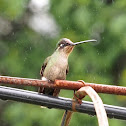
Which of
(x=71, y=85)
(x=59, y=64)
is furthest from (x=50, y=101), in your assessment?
(x=59, y=64)

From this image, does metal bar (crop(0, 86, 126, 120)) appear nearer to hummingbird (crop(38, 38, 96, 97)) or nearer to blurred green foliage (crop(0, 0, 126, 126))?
hummingbird (crop(38, 38, 96, 97))

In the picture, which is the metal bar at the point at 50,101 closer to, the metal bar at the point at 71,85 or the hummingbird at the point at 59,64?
the metal bar at the point at 71,85

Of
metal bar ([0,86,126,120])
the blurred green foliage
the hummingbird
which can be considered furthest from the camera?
the blurred green foliage

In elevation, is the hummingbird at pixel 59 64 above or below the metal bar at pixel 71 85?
above

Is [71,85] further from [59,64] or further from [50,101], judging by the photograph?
[59,64]

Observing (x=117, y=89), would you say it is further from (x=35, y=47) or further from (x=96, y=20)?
(x=35, y=47)

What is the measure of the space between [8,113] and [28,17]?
1648 mm

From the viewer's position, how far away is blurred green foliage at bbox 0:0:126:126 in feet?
20.6

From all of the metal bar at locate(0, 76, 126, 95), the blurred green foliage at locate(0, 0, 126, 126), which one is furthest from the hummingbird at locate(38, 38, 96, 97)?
the blurred green foliage at locate(0, 0, 126, 126)

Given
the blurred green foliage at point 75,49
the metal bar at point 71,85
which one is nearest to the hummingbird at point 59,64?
the metal bar at point 71,85

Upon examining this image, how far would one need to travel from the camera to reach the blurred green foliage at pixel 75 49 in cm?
627

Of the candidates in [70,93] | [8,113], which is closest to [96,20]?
[70,93]

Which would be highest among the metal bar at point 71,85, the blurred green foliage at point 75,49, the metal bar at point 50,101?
the blurred green foliage at point 75,49

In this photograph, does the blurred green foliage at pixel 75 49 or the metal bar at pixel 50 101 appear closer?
the metal bar at pixel 50 101
